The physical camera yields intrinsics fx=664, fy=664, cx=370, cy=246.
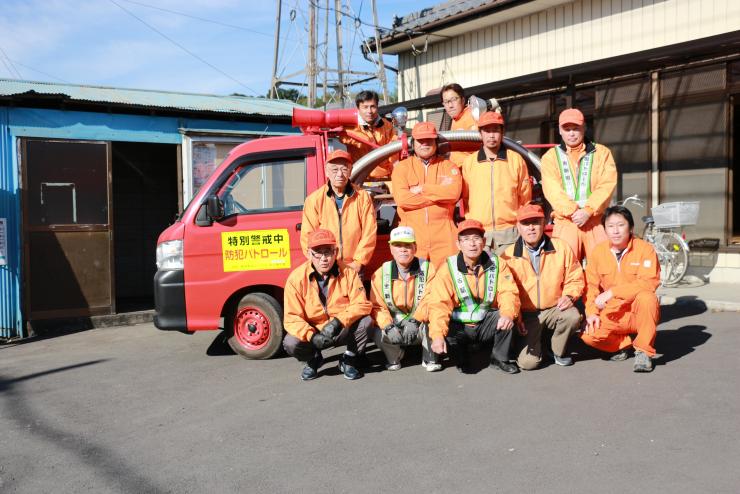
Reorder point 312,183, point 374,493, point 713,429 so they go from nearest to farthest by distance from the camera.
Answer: point 374,493, point 713,429, point 312,183

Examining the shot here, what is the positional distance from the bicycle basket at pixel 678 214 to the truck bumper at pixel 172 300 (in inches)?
264

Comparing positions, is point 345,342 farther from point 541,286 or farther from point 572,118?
point 572,118

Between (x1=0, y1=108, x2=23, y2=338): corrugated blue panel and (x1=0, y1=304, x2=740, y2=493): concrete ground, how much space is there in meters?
2.98

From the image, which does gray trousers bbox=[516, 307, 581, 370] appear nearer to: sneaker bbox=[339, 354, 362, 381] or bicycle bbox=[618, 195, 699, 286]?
sneaker bbox=[339, 354, 362, 381]

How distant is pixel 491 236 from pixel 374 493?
3.22 m

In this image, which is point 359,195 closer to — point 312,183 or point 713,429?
point 312,183

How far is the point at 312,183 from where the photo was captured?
6598mm

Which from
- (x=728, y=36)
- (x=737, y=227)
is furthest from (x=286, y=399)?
(x=737, y=227)

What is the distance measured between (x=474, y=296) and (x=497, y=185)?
3.69 feet

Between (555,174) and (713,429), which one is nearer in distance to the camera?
(713,429)

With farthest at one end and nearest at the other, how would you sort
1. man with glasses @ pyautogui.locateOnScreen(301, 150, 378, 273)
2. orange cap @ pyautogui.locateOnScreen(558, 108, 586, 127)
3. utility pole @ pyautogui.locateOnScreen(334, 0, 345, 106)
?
utility pole @ pyautogui.locateOnScreen(334, 0, 345, 106) < orange cap @ pyautogui.locateOnScreen(558, 108, 586, 127) < man with glasses @ pyautogui.locateOnScreen(301, 150, 378, 273)

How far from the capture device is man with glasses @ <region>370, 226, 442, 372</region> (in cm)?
566

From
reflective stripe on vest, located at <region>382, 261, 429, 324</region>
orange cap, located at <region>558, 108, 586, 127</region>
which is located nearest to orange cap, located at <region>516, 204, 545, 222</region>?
reflective stripe on vest, located at <region>382, 261, 429, 324</region>

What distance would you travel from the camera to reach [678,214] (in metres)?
9.23
